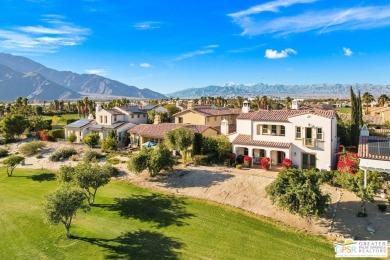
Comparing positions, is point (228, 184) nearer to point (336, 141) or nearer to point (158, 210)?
point (158, 210)

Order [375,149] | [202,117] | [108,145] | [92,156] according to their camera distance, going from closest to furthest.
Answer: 1. [375,149]
2. [92,156]
3. [108,145]
4. [202,117]

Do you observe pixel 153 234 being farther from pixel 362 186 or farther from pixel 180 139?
pixel 362 186

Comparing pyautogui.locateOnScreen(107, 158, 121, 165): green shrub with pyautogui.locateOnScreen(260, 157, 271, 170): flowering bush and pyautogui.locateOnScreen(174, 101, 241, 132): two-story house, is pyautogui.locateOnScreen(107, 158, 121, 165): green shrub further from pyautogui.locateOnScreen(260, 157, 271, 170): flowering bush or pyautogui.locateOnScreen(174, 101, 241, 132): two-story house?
pyautogui.locateOnScreen(260, 157, 271, 170): flowering bush

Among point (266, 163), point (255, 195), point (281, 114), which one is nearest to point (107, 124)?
point (266, 163)

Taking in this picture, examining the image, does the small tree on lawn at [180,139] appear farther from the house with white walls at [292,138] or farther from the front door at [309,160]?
the front door at [309,160]

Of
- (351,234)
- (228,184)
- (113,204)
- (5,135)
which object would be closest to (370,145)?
(351,234)

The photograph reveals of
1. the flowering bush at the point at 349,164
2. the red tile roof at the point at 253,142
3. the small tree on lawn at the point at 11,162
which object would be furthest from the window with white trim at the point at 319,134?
the small tree on lawn at the point at 11,162
